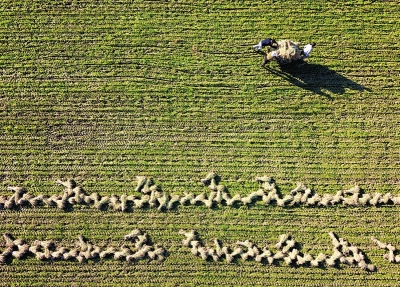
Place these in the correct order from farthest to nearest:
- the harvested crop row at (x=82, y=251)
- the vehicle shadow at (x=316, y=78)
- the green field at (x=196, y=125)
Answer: the vehicle shadow at (x=316, y=78), the green field at (x=196, y=125), the harvested crop row at (x=82, y=251)

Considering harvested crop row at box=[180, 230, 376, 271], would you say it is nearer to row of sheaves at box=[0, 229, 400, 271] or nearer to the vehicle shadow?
row of sheaves at box=[0, 229, 400, 271]

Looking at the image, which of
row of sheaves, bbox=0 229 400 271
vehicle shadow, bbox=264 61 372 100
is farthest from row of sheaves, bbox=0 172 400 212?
vehicle shadow, bbox=264 61 372 100

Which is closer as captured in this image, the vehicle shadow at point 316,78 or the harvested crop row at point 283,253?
the harvested crop row at point 283,253

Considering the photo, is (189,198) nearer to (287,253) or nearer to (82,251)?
(287,253)

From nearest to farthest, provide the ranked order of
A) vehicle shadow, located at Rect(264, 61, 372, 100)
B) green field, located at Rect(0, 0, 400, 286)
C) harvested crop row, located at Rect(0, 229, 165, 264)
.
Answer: harvested crop row, located at Rect(0, 229, 165, 264), green field, located at Rect(0, 0, 400, 286), vehicle shadow, located at Rect(264, 61, 372, 100)

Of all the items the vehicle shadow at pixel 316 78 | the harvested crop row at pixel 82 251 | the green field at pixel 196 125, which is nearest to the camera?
the harvested crop row at pixel 82 251

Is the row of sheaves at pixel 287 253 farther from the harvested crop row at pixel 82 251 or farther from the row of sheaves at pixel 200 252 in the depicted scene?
the harvested crop row at pixel 82 251

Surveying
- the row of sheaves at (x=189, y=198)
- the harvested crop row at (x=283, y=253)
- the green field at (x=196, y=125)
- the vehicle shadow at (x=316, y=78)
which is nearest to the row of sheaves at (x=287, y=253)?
the harvested crop row at (x=283, y=253)
